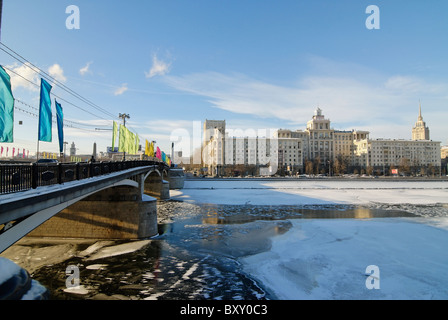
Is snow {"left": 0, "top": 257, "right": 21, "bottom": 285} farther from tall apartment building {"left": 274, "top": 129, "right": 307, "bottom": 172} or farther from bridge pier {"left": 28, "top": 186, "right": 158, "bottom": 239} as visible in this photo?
tall apartment building {"left": 274, "top": 129, "right": 307, "bottom": 172}

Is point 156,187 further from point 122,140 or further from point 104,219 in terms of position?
point 104,219

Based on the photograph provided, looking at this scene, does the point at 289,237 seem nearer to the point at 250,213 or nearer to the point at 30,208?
the point at 250,213

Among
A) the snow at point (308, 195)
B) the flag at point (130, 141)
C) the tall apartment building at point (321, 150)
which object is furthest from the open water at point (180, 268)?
the tall apartment building at point (321, 150)

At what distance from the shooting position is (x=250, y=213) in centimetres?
3150

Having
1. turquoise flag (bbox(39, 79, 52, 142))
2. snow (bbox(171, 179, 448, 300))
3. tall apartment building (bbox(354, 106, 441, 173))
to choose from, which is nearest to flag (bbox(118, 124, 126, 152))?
turquoise flag (bbox(39, 79, 52, 142))

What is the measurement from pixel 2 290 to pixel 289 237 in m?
16.9

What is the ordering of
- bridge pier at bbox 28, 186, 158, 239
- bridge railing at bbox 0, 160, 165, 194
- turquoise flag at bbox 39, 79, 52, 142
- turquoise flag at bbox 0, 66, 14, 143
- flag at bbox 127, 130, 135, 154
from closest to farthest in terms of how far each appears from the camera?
1. bridge railing at bbox 0, 160, 165, 194
2. turquoise flag at bbox 0, 66, 14, 143
3. turquoise flag at bbox 39, 79, 52, 142
4. bridge pier at bbox 28, 186, 158, 239
5. flag at bbox 127, 130, 135, 154

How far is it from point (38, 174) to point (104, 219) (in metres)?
12.1

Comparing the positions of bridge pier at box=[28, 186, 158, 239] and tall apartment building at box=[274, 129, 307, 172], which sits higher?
tall apartment building at box=[274, 129, 307, 172]

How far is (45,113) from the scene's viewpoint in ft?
37.7

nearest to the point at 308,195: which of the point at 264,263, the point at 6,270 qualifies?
the point at 264,263

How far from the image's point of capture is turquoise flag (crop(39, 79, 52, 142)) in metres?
11.2

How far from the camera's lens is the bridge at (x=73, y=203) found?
711 cm
